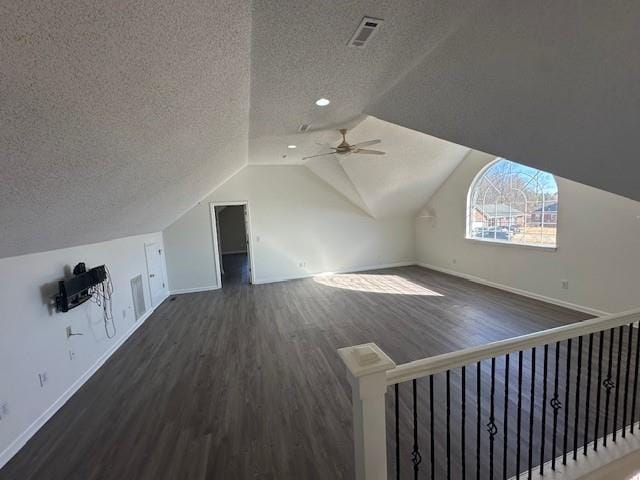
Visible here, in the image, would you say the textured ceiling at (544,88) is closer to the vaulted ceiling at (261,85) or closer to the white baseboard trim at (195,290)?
the vaulted ceiling at (261,85)

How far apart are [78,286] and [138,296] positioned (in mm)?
1889

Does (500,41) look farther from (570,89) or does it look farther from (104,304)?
(104,304)

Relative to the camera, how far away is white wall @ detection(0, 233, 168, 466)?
2.08 meters

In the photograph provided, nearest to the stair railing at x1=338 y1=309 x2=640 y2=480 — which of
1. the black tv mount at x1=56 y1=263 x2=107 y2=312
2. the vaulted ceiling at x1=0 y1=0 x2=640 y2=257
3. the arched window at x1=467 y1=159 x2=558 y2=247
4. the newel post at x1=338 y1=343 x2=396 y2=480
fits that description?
the newel post at x1=338 y1=343 x2=396 y2=480

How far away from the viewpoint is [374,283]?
634cm

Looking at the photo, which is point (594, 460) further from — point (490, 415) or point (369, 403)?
point (369, 403)

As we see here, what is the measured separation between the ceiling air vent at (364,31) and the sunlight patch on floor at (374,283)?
14.7 ft

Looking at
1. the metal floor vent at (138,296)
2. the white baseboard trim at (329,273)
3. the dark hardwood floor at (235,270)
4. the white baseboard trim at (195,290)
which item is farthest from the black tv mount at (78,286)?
the white baseboard trim at (329,273)

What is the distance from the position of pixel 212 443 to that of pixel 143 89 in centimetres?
235

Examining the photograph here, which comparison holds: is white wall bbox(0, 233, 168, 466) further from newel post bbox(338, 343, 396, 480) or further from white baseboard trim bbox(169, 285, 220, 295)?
white baseboard trim bbox(169, 285, 220, 295)

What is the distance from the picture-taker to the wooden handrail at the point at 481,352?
1225mm

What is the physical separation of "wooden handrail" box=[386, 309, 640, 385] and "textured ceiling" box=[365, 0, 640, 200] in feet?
4.00

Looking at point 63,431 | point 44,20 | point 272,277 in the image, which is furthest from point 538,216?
point 63,431

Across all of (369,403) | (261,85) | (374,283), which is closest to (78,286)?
(261,85)
